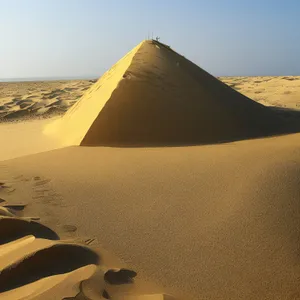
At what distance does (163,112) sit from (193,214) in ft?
7.28

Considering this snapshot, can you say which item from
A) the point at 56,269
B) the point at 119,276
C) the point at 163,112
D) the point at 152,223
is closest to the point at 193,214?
the point at 152,223

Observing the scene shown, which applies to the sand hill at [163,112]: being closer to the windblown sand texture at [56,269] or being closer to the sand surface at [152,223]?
the sand surface at [152,223]

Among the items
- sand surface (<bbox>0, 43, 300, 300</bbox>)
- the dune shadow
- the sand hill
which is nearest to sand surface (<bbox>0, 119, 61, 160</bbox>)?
the sand hill

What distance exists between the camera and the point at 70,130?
14.7 feet

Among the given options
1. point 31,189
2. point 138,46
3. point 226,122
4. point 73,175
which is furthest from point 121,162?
point 138,46

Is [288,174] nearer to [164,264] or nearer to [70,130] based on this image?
[164,264]

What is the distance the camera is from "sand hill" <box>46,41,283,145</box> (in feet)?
12.0

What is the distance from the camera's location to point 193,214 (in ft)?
5.93

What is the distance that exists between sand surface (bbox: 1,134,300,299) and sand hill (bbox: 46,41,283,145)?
0.88 metres

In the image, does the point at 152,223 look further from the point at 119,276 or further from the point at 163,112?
the point at 163,112

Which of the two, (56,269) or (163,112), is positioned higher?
(163,112)

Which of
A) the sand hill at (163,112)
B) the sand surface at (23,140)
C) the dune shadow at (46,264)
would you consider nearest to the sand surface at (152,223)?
the dune shadow at (46,264)

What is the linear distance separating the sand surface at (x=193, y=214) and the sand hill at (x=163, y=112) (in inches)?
34.6

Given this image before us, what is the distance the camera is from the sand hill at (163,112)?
12.0ft
